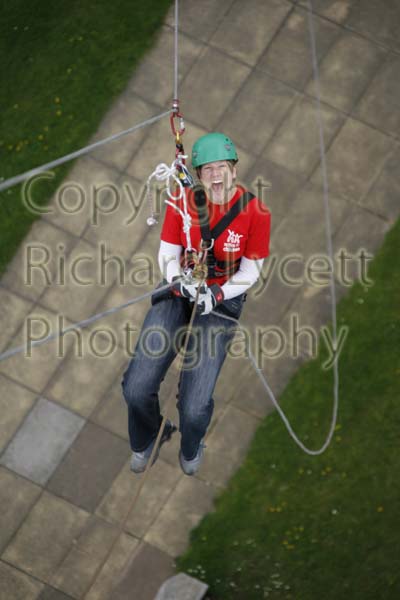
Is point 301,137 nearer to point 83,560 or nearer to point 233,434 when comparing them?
point 233,434

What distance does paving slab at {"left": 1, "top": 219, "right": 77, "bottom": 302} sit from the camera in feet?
31.2

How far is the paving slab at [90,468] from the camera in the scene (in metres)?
9.07

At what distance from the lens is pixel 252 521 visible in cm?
885

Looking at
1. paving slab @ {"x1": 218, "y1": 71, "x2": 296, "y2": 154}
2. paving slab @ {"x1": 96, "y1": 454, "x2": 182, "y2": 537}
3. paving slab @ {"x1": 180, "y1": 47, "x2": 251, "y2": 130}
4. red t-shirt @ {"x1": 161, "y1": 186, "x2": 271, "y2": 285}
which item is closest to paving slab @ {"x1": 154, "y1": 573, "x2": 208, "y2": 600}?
paving slab @ {"x1": 96, "y1": 454, "x2": 182, "y2": 537}

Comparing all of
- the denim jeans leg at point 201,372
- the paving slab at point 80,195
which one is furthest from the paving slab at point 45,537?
the paving slab at point 80,195

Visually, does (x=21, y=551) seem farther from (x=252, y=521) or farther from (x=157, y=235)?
(x=157, y=235)

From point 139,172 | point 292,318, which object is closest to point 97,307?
point 139,172

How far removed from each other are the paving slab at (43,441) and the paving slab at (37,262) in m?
1.48

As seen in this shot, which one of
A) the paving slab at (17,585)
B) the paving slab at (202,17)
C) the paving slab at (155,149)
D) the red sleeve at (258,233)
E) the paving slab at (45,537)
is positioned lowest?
the paving slab at (17,585)

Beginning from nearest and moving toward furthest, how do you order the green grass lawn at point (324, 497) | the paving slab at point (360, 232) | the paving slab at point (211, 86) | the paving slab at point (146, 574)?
the green grass lawn at point (324, 497) < the paving slab at point (146, 574) < the paving slab at point (360, 232) < the paving slab at point (211, 86)

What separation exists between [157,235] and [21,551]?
4.23 meters

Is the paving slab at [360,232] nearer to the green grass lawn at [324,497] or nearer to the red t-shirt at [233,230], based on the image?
the green grass lawn at [324,497]

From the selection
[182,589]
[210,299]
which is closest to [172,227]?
[210,299]

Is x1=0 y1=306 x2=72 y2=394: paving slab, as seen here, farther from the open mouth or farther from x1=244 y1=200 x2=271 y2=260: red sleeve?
Answer: the open mouth
